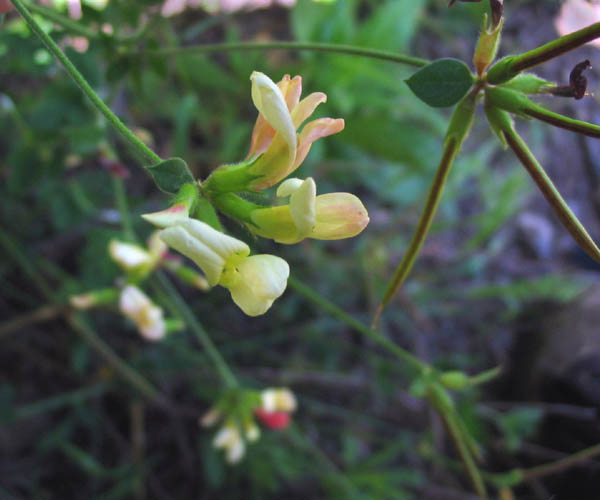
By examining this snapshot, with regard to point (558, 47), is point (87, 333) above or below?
below

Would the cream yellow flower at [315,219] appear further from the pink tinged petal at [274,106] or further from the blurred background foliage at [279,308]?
the blurred background foliage at [279,308]

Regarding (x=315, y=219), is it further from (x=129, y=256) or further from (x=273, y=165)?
(x=129, y=256)

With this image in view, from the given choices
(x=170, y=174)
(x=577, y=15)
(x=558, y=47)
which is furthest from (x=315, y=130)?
(x=577, y=15)

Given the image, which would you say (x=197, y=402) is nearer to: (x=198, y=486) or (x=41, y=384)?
(x=198, y=486)

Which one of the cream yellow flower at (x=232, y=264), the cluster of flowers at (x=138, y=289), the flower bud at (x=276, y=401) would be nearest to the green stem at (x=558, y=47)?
the cream yellow flower at (x=232, y=264)

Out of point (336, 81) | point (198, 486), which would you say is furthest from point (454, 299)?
point (198, 486)

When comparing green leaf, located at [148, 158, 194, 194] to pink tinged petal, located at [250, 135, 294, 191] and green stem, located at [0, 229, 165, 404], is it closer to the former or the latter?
pink tinged petal, located at [250, 135, 294, 191]
